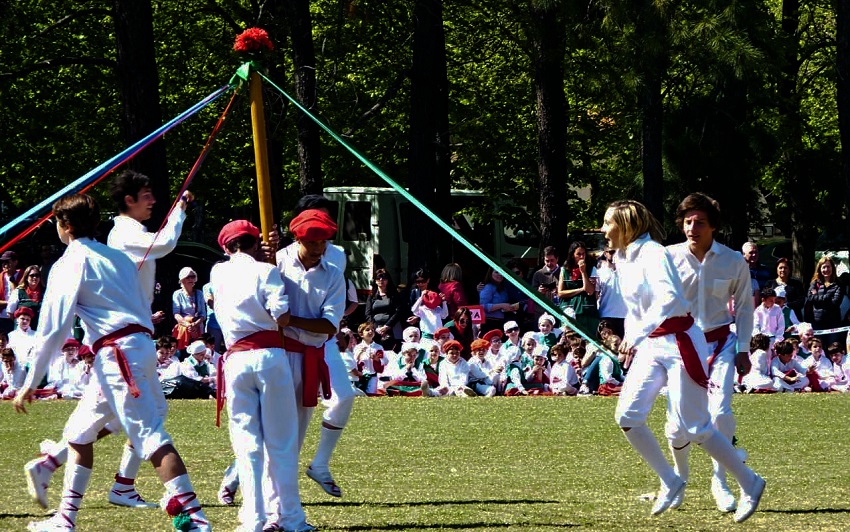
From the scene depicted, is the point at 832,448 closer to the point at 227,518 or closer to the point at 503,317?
the point at 227,518

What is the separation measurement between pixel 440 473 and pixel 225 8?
19.3m

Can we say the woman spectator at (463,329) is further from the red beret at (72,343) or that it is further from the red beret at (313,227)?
the red beret at (313,227)

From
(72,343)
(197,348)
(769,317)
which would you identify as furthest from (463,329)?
(72,343)

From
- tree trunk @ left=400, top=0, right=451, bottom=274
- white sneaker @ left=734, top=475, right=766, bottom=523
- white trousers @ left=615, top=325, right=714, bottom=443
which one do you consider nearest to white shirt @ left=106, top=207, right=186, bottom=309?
white trousers @ left=615, top=325, right=714, bottom=443

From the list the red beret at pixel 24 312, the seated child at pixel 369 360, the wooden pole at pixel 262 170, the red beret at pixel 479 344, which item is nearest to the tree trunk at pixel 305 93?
the seated child at pixel 369 360

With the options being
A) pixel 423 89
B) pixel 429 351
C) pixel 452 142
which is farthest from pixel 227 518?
pixel 452 142

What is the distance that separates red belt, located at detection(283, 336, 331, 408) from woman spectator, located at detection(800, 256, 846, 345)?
11842 mm

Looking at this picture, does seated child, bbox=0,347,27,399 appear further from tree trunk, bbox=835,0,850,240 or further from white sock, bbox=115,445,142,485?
tree trunk, bbox=835,0,850,240

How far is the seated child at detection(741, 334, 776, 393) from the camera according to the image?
16953 millimetres

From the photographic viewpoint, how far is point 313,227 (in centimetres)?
747

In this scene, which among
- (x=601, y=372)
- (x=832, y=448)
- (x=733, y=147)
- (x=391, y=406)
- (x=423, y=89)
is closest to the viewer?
(x=832, y=448)

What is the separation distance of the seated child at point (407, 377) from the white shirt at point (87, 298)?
33.0ft

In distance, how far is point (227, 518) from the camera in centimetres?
772

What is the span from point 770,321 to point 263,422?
39.6 feet
